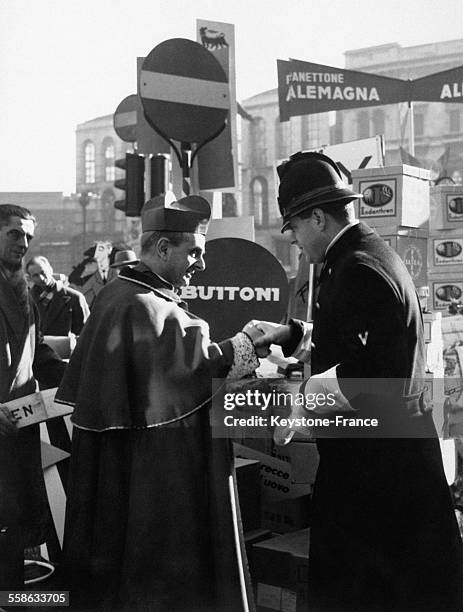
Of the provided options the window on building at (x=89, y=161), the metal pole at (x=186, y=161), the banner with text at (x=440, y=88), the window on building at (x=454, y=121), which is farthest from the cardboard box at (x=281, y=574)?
the window on building at (x=454, y=121)

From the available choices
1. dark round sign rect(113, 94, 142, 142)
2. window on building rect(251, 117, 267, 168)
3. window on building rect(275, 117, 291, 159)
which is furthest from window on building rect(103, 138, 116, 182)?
window on building rect(275, 117, 291, 159)

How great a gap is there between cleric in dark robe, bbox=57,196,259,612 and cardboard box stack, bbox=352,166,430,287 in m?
1.71

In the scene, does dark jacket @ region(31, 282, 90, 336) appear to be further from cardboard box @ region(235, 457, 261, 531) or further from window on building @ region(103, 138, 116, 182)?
cardboard box @ region(235, 457, 261, 531)

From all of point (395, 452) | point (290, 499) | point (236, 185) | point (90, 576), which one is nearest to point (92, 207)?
point (236, 185)

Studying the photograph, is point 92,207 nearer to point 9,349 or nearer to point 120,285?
point 9,349

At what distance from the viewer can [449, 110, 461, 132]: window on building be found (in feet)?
22.0

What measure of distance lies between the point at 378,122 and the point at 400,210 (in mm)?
2996

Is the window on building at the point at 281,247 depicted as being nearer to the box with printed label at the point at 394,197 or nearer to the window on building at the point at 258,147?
the window on building at the point at 258,147

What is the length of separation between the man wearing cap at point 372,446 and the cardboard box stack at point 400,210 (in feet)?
5.48

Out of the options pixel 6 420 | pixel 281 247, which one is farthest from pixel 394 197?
pixel 281 247

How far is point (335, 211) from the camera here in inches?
98.0

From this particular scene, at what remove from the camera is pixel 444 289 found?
5.84 metres

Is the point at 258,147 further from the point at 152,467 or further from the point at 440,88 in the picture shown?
the point at 152,467

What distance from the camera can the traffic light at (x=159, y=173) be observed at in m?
3.84
